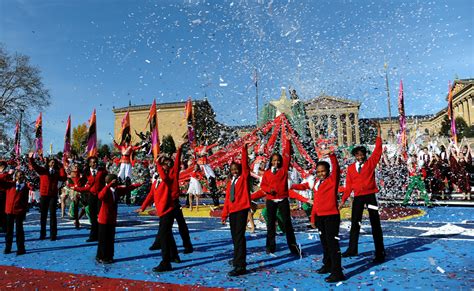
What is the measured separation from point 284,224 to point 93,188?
404cm

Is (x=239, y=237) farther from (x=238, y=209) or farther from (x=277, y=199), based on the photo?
A: (x=277, y=199)

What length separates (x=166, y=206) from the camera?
5.75 m

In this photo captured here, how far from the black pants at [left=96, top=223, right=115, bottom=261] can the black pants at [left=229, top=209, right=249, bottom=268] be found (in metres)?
2.34

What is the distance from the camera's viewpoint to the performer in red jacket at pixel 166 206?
5.50 meters

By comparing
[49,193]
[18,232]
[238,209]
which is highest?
[49,193]

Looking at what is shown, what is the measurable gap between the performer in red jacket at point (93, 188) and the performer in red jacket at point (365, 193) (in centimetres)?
492

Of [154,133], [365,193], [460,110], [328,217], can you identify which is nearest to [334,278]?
[328,217]

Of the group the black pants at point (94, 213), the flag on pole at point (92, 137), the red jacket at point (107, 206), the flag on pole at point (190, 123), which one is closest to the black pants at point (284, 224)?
the red jacket at point (107, 206)

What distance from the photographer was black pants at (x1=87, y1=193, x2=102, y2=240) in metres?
8.42

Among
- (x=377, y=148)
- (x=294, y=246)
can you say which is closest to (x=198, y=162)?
(x=294, y=246)

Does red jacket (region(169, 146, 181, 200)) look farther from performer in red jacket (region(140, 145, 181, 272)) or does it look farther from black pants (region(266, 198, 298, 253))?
black pants (region(266, 198, 298, 253))

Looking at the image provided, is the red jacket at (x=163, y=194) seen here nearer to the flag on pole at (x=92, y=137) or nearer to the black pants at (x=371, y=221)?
the black pants at (x=371, y=221)

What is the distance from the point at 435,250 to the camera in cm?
625

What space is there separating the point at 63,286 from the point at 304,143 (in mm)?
12588
